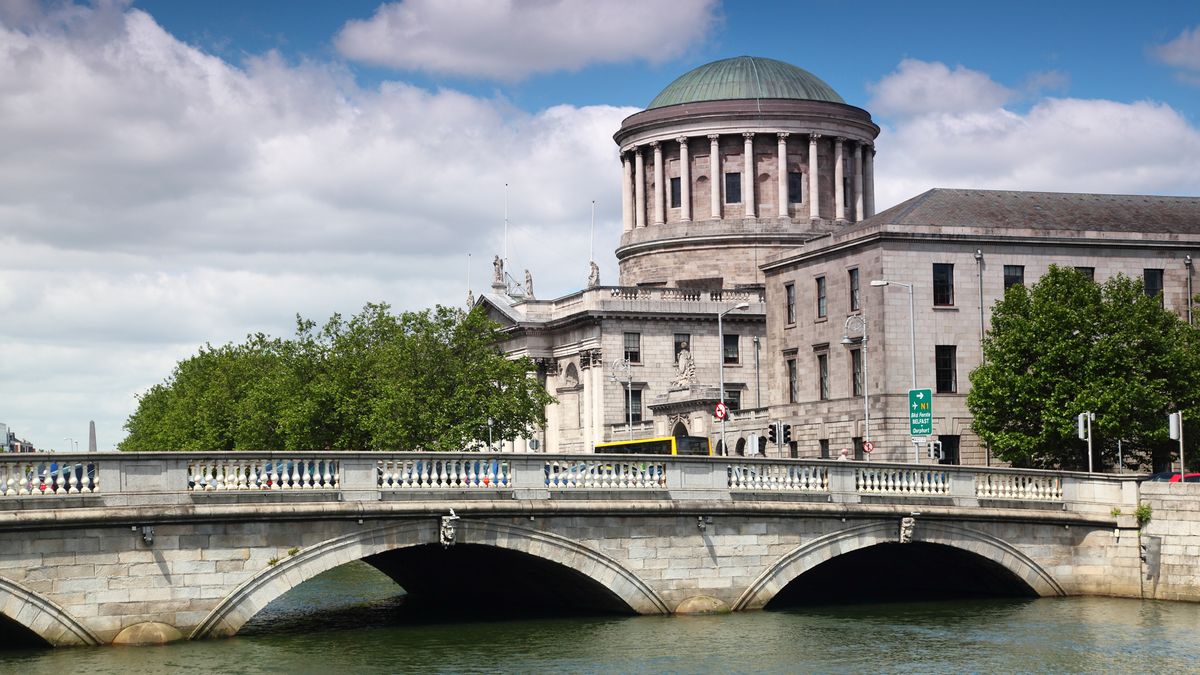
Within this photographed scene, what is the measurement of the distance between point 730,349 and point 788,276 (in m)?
25.5

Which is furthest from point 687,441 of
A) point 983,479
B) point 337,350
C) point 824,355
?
point 983,479

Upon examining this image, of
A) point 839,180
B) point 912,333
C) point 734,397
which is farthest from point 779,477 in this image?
point 839,180

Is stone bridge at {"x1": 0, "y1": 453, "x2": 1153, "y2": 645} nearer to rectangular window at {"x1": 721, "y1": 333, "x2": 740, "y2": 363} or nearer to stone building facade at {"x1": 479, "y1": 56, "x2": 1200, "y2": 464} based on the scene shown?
stone building facade at {"x1": 479, "y1": 56, "x2": 1200, "y2": 464}

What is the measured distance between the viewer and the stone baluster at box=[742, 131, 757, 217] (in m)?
118

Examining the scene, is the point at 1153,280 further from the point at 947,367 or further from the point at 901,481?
the point at 901,481

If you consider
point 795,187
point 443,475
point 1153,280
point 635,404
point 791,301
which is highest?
point 795,187

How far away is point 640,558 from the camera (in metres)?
39.4

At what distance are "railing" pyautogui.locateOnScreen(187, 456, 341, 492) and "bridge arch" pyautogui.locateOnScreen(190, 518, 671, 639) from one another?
1312 millimetres

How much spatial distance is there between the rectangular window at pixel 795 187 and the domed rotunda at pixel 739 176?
0.07 metres

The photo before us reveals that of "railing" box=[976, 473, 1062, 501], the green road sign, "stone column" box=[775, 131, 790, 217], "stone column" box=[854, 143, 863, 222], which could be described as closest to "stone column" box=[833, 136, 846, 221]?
"stone column" box=[854, 143, 863, 222]

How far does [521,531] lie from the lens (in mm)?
38125

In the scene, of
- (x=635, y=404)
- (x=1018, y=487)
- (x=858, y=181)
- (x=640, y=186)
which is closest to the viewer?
(x=1018, y=487)

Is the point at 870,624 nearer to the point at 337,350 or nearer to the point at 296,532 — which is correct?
the point at 296,532

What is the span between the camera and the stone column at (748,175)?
118 m
